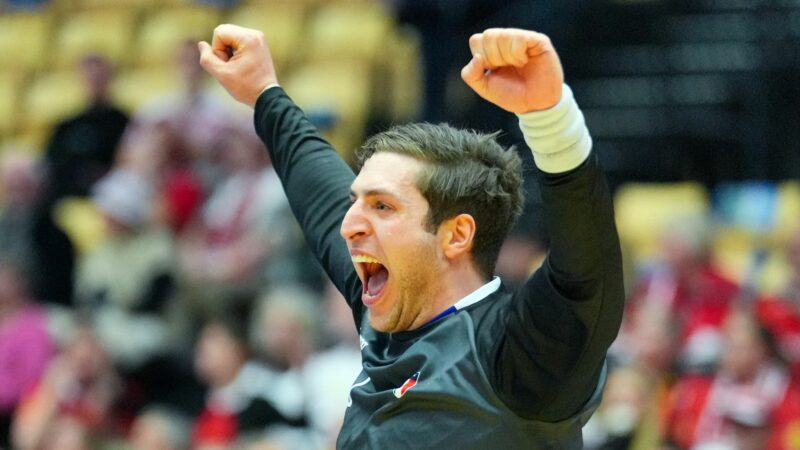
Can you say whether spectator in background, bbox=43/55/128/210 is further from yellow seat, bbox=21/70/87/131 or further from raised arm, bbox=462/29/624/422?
raised arm, bbox=462/29/624/422

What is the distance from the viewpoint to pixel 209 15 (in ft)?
32.2

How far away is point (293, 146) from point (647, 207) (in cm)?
456

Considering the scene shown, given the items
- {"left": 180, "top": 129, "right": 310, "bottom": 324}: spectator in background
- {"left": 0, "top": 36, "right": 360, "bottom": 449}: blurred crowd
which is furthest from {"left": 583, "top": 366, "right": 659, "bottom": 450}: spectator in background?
{"left": 180, "top": 129, "right": 310, "bottom": 324}: spectator in background

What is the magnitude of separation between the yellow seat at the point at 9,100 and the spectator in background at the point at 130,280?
8.51 ft

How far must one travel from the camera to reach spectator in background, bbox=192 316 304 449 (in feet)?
20.1

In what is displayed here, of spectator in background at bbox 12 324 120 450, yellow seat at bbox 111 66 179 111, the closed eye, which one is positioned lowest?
spectator in background at bbox 12 324 120 450

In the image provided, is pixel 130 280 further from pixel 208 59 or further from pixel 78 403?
pixel 208 59

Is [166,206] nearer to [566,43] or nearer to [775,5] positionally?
[566,43]

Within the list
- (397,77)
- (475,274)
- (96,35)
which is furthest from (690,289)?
(96,35)

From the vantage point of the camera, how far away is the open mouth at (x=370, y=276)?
2660 millimetres

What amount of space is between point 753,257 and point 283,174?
3853 mm

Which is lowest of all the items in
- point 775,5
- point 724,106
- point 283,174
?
point 724,106

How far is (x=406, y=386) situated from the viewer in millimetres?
2557

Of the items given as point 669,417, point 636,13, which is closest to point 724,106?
point 636,13
